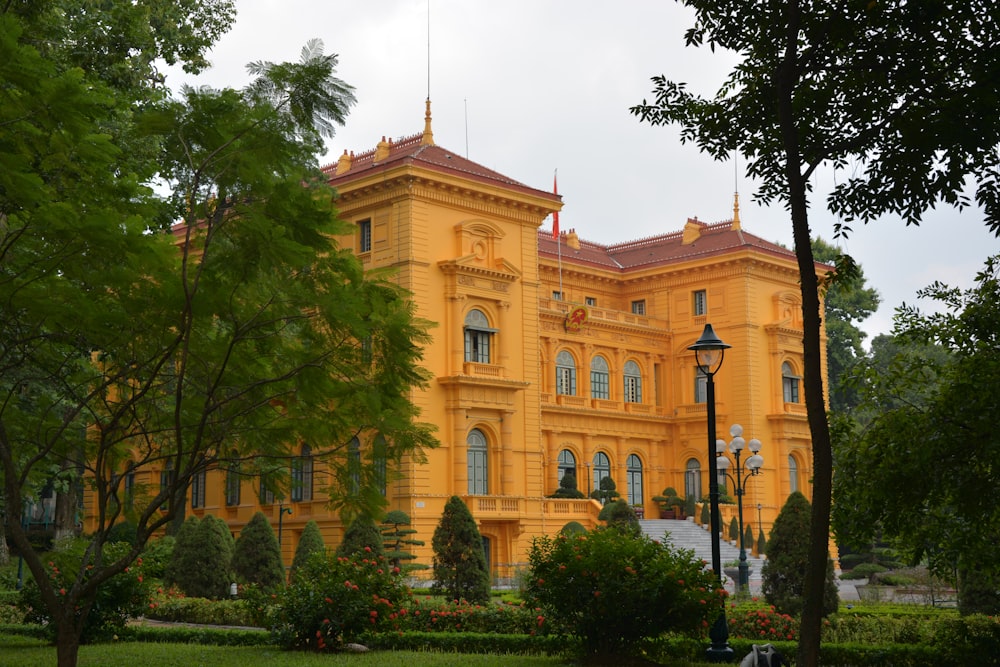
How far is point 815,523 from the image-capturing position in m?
10.2

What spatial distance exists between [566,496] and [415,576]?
31.7 feet

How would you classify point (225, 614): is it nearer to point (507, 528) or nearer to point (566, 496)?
point (507, 528)

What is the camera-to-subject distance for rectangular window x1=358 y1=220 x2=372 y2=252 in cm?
3816

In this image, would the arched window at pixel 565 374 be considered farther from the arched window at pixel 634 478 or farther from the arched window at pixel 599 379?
the arched window at pixel 634 478

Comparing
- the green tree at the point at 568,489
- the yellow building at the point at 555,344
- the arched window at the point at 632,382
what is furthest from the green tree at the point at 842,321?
the green tree at the point at 568,489

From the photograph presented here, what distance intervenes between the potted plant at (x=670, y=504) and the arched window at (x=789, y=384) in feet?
21.5

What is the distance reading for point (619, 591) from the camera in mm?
14492

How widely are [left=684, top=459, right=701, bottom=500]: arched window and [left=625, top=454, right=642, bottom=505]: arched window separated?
1.89m

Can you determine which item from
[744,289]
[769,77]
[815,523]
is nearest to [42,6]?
[769,77]

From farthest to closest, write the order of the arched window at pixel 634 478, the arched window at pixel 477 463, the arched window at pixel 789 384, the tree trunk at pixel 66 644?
the arched window at pixel 789 384, the arched window at pixel 634 478, the arched window at pixel 477 463, the tree trunk at pixel 66 644

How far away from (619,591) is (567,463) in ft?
101

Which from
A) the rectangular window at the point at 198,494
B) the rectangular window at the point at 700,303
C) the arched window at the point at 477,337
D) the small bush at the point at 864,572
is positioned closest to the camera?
the arched window at the point at 477,337

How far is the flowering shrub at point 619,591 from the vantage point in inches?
571

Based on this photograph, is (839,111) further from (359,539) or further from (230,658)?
(359,539)
